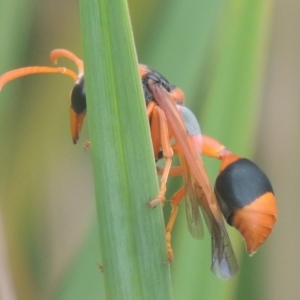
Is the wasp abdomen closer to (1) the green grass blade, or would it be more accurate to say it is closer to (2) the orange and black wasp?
(2) the orange and black wasp

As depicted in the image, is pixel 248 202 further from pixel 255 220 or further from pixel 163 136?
pixel 163 136

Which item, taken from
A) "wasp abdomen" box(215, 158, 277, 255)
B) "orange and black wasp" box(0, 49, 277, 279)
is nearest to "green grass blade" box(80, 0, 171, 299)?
"orange and black wasp" box(0, 49, 277, 279)

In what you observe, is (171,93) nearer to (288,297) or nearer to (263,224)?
(263,224)

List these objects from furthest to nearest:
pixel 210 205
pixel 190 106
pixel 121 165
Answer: pixel 190 106, pixel 210 205, pixel 121 165

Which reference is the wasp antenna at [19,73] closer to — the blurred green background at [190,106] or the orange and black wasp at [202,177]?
→ the orange and black wasp at [202,177]

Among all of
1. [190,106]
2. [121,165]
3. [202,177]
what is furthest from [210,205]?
[190,106]

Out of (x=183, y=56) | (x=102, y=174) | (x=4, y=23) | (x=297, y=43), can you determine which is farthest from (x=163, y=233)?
(x=297, y=43)

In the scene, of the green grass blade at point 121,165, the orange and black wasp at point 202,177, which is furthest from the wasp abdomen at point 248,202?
the green grass blade at point 121,165

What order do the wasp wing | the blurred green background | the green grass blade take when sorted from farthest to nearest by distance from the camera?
the blurred green background < the wasp wing < the green grass blade
